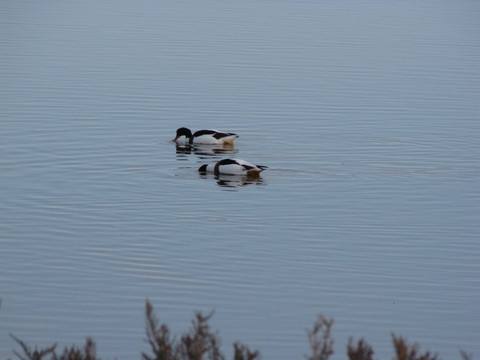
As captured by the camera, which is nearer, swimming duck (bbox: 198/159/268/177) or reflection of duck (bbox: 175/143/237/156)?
swimming duck (bbox: 198/159/268/177)

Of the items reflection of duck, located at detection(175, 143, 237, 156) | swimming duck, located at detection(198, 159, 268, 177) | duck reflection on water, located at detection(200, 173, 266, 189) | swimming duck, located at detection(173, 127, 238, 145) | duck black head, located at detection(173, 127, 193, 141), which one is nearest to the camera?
duck reflection on water, located at detection(200, 173, 266, 189)

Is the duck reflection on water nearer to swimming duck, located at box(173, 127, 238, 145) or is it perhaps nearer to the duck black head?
swimming duck, located at box(173, 127, 238, 145)

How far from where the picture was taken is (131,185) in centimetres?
1934

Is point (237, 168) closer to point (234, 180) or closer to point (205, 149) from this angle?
point (234, 180)

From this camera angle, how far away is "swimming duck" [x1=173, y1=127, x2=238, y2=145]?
23.2m

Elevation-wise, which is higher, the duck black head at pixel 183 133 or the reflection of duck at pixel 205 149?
the duck black head at pixel 183 133

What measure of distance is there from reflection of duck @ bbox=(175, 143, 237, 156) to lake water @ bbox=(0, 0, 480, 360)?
0.10 meters

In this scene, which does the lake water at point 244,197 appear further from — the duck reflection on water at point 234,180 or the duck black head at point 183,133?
the duck black head at point 183,133

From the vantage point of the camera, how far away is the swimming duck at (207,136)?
915 inches

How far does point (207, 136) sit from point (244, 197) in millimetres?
4733

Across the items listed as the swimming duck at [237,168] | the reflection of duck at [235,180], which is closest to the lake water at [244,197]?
the reflection of duck at [235,180]

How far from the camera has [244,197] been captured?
62.4 feet

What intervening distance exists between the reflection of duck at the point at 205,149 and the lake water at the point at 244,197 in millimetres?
99

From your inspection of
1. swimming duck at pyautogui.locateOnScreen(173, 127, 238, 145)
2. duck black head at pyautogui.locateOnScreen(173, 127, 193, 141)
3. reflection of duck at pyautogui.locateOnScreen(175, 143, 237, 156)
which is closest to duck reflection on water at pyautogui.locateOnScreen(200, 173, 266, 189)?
reflection of duck at pyautogui.locateOnScreen(175, 143, 237, 156)
